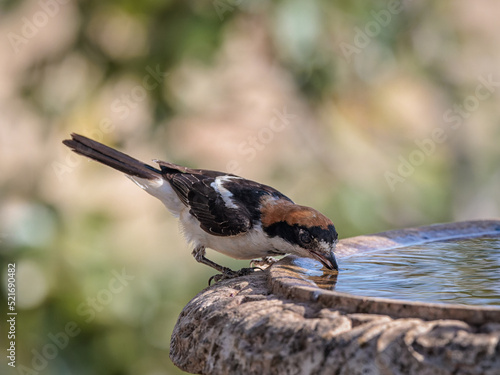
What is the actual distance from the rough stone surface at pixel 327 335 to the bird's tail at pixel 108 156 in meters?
1.87

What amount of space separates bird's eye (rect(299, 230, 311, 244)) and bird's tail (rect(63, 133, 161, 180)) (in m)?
1.25

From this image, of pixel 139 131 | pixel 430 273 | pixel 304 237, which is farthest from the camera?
pixel 139 131

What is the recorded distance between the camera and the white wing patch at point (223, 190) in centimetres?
358

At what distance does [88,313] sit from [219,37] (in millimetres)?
1622

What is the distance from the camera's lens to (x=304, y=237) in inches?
120

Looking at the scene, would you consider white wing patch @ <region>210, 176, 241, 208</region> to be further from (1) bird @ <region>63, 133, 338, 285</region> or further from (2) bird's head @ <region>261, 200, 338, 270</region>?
(2) bird's head @ <region>261, 200, 338, 270</region>

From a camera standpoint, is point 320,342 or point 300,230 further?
point 300,230

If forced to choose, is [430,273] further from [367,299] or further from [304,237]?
[367,299]

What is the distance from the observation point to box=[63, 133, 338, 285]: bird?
10.3ft

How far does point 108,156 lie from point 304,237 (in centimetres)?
139

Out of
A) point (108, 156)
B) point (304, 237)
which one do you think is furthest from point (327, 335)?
point (108, 156)

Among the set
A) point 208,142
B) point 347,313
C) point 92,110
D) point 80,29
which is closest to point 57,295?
point 92,110

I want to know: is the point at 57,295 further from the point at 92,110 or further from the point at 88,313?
the point at 92,110

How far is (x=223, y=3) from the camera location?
361 centimetres
